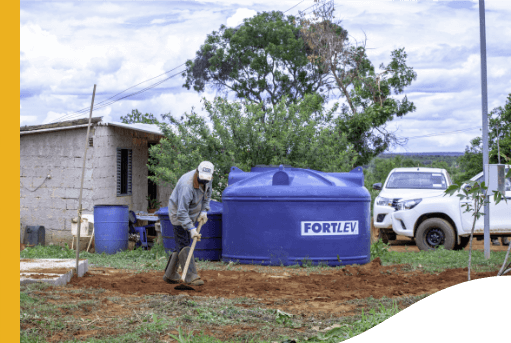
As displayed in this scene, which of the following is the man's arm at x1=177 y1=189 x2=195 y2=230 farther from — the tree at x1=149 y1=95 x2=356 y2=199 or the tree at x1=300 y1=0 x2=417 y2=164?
the tree at x1=149 y1=95 x2=356 y2=199

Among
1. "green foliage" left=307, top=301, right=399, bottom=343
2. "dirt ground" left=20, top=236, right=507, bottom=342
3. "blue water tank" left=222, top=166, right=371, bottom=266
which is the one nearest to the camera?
"green foliage" left=307, top=301, right=399, bottom=343

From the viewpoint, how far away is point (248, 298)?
5.79 m

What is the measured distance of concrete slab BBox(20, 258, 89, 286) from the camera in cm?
622

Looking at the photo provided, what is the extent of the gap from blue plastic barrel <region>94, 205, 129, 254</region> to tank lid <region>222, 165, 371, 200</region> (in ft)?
11.6

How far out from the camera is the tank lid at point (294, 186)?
26.9 ft

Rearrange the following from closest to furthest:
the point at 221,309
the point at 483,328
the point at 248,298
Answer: the point at 483,328
the point at 221,309
the point at 248,298

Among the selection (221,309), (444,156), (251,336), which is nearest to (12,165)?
(251,336)

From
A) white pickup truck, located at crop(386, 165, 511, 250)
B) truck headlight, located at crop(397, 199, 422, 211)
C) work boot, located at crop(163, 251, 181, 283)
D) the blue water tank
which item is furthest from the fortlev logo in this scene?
truck headlight, located at crop(397, 199, 422, 211)

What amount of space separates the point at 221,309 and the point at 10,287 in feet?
7.73

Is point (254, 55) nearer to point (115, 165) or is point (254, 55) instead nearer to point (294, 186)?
point (294, 186)

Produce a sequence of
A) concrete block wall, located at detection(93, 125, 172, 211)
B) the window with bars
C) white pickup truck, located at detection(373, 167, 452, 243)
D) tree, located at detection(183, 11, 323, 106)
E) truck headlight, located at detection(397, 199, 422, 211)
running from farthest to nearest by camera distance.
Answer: the window with bars < concrete block wall, located at detection(93, 125, 172, 211) < white pickup truck, located at detection(373, 167, 452, 243) < truck headlight, located at detection(397, 199, 422, 211) < tree, located at detection(183, 11, 323, 106)

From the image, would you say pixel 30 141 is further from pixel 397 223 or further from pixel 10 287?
pixel 10 287

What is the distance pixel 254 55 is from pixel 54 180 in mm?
7440

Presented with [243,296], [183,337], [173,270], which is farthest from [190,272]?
[183,337]
